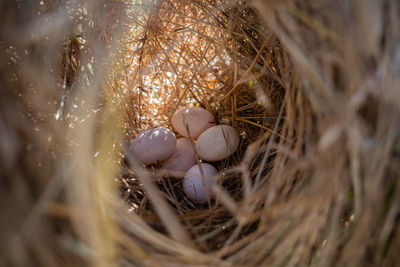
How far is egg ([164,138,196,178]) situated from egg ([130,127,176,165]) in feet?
0.10

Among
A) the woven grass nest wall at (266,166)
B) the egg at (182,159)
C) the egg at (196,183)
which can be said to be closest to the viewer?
the woven grass nest wall at (266,166)

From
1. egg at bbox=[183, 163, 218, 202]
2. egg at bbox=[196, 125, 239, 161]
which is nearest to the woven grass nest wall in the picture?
egg at bbox=[183, 163, 218, 202]

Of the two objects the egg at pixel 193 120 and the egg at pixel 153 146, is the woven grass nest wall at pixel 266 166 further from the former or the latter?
the egg at pixel 193 120

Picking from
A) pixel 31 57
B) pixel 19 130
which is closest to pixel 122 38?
pixel 31 57

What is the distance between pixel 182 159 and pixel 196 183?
0.15 meters

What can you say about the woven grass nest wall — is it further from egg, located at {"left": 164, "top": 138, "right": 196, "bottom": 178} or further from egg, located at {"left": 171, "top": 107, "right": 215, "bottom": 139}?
Result: egg, located at {"left": 171, "top": 107, "right": 215, "bottom": 139}

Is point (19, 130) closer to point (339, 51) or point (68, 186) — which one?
point (68, 186)

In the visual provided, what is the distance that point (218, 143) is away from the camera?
1.03m

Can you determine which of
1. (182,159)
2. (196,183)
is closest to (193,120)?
(182,159)

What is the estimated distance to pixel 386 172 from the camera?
1.66ft

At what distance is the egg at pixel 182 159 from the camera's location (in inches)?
41.8

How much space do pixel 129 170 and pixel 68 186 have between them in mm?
519

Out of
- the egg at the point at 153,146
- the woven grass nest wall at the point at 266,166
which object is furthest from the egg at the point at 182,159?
the woven grass nest wall at the point at 266,166

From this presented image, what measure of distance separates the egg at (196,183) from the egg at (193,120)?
0.18m
